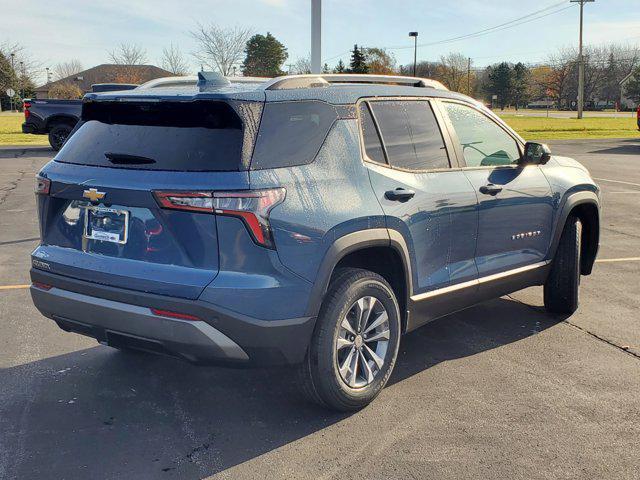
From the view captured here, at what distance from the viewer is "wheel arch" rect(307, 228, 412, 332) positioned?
336 cm

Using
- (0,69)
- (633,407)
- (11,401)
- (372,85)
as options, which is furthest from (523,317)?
(0,69)

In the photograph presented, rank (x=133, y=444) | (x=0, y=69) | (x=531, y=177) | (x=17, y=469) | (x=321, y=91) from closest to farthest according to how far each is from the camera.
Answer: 1. (x=17, y=469)
2. (x=133, y=444)
3. (x=321, y=91)
4. (x=531, y=177)
5. (x=0, y=69)

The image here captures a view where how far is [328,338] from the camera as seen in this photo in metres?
3.45

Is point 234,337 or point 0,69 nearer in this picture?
point 234,337

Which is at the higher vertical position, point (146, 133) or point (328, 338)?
point (146, 133)

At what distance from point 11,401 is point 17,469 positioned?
2.72ft

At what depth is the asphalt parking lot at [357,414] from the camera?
317 centimetres

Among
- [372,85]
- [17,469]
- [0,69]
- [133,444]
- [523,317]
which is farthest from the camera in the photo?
[0,69]

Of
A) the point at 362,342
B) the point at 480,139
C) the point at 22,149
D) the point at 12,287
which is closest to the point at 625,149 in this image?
the point at 22,149

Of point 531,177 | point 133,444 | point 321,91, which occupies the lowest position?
point 133,444

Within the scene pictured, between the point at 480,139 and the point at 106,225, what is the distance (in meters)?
2.67

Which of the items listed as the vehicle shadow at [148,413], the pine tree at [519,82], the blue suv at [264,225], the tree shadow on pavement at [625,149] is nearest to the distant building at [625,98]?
the pine tree at [519,82]

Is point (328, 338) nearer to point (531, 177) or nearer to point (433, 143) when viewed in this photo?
point (433, 143)

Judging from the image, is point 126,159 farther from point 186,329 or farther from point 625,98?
point 625,98
